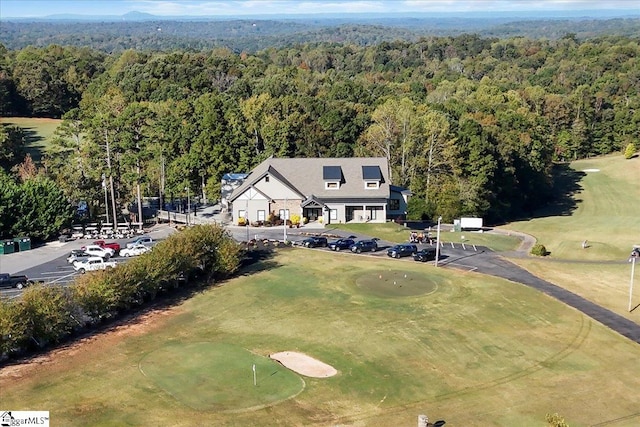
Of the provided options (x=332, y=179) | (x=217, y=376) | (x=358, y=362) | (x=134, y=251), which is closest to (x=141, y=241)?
(x=134, y=251)

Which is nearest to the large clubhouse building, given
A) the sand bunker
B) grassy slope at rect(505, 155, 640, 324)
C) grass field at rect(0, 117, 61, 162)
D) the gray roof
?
the gray roof

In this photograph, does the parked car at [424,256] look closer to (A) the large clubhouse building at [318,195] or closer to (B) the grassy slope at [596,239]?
(B) the grassy slope at [596,239]

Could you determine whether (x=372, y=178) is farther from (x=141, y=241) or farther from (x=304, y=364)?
(x=304, y=364)

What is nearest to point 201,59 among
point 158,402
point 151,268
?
point 151,268

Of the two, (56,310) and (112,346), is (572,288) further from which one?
(56,310)

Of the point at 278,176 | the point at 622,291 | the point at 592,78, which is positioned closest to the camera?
the point at 622,291

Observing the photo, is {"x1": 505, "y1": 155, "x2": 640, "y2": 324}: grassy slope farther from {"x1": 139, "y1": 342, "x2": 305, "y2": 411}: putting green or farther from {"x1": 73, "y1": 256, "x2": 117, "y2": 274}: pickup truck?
{"x1": 73, "y1": 256, "x2": 117, "y2": 274}: pickup truck
